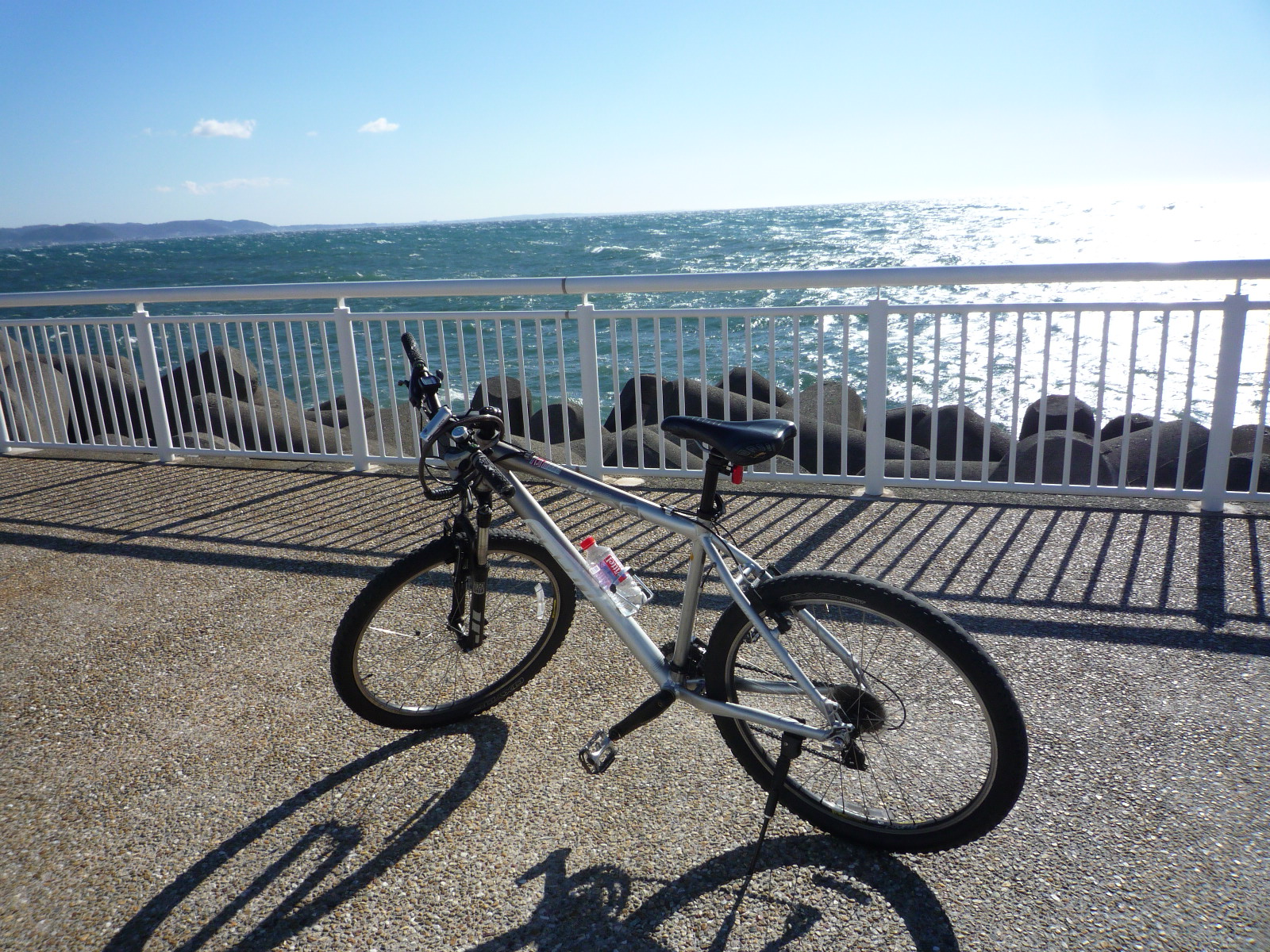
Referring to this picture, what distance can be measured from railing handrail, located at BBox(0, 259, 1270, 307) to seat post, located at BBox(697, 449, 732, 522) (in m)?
2.64

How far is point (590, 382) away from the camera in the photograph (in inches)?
222

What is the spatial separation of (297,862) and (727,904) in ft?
3.68

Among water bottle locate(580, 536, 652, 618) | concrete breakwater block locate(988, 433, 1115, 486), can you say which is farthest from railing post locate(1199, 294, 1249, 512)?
water bottle locate(580, 536, 652, 618)

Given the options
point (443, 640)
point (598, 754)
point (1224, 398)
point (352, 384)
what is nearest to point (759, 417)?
point (352, 384)

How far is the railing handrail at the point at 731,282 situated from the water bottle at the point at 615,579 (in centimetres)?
264

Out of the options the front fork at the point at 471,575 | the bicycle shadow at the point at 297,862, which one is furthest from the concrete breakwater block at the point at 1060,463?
the bicycle shadow at the point at 297,862

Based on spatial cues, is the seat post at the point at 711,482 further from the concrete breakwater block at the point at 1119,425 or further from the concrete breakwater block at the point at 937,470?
the concrete breakwater block at the point at 1119,425

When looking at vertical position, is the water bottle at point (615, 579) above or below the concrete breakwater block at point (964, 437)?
above

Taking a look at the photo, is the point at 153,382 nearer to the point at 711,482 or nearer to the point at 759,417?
the point at 759,417

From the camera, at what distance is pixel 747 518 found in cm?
502

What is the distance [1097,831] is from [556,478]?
1.71 metres

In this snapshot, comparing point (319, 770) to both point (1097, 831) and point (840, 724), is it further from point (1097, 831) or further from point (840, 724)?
point (1097, 831)

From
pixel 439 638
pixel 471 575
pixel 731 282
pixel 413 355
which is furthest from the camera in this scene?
pixel 731 282

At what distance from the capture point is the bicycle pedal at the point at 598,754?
8.13ft
